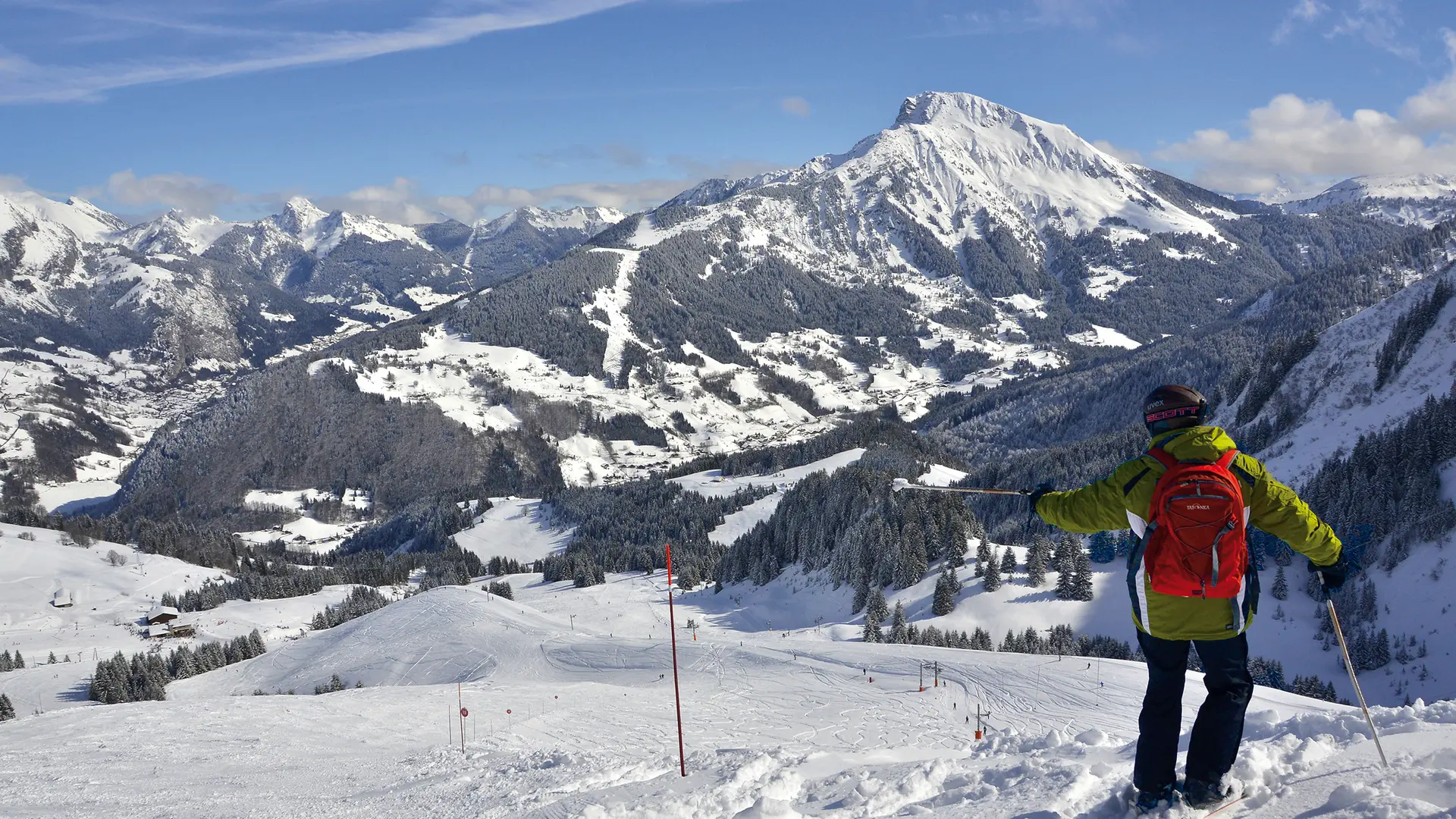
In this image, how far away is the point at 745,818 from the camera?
1217 centimetres

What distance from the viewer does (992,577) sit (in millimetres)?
73875

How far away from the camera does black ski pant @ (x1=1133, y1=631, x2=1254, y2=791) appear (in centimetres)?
830

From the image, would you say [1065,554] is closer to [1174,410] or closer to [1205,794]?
[1205,794]

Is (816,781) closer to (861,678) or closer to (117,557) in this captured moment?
(861,678)

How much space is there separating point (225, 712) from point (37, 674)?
132ft

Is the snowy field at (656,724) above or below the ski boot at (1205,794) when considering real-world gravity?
below

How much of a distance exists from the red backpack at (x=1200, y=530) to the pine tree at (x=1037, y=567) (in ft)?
234

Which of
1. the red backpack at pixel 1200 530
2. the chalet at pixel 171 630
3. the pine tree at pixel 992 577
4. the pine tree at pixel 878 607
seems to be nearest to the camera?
the red backpack at pixel 1200 530

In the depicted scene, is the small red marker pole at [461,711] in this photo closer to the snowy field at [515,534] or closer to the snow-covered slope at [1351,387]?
the snow-covered slope at [1351,387]

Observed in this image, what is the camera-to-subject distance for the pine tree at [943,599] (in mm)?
72625

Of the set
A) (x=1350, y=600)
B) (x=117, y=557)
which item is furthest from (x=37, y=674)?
(x=1350, y=600)

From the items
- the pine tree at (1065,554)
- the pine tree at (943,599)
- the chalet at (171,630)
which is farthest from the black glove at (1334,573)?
the chalet at (171,630)

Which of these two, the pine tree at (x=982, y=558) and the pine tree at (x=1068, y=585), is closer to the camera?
the pine tree at (x=1068, y=585)

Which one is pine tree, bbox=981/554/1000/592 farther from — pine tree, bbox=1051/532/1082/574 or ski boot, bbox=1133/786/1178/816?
ski boot, bbox=1133/786/1178/816
